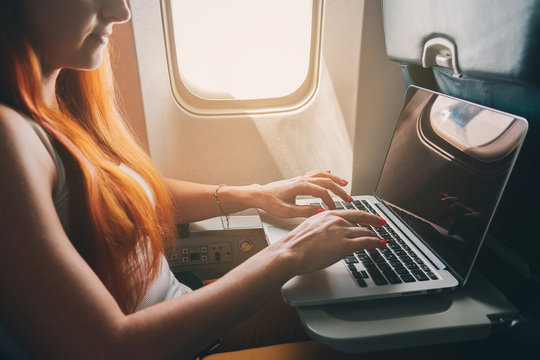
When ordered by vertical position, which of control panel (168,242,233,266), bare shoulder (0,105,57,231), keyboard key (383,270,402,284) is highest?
bare shoulder (0,105,57,231)

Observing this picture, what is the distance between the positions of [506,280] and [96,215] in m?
0.91

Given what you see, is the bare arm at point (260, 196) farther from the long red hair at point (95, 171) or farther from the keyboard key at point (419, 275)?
the keyboard key at point (419, 275)

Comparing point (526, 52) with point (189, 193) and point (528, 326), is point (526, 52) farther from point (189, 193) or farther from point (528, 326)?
point (189, 193)

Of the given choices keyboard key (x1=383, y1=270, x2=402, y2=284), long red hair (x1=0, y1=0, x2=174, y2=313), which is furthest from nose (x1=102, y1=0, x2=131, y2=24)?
keyboard key (x1=383, y1=270, x2=402, y2=284)

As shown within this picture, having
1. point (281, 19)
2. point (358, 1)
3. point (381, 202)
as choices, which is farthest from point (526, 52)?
point (281, 19)

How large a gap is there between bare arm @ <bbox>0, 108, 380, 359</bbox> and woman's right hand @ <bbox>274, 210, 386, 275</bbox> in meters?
0.17

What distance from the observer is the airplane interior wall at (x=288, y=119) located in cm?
121

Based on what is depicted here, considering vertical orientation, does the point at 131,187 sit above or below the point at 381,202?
above

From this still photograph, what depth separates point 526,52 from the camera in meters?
0.53

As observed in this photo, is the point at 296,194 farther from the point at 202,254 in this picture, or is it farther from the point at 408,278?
the point at 202,254

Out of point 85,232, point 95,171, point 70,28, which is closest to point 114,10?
point 70,28

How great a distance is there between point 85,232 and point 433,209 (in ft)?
2.71

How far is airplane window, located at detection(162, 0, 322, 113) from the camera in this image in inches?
48.6

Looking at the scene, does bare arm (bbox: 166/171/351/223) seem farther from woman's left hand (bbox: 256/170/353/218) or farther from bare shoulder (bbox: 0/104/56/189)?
bare shoulder (bbox: 0/104/56/189)
